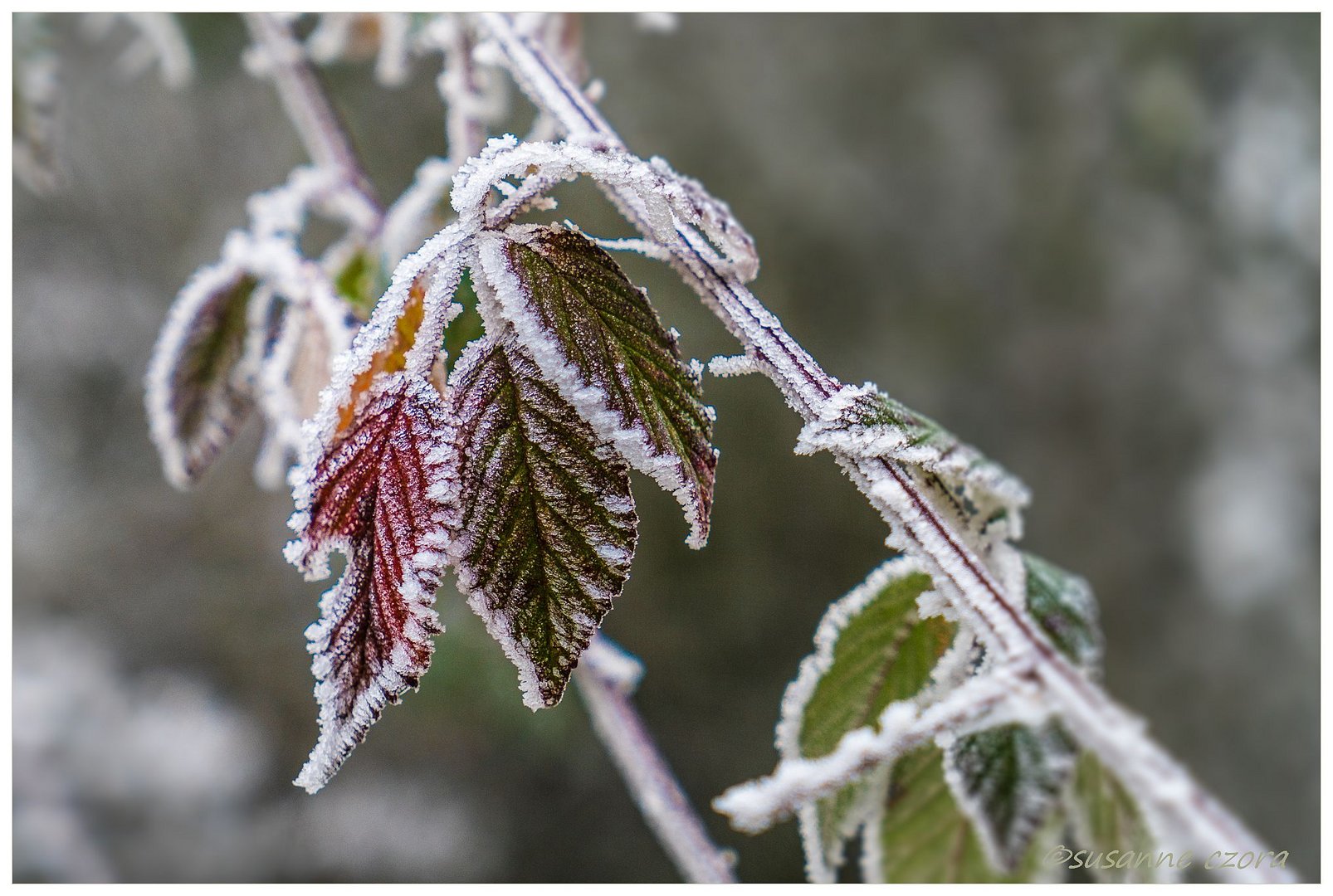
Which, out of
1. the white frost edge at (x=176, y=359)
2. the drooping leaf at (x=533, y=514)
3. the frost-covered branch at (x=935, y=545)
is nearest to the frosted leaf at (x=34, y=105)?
the white frost edge at (x=176, y=359)

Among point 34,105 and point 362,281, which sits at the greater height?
point 34,105

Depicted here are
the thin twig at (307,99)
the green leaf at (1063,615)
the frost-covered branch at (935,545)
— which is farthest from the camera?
the thin twig at (307,99)

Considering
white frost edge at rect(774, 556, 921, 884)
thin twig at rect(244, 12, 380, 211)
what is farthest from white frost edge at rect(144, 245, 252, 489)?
white frost edge at rect(774, 556, 921, 884)

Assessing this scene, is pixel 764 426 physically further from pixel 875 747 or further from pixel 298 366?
pixel 875 747

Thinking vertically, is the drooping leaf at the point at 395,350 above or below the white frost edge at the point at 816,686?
above

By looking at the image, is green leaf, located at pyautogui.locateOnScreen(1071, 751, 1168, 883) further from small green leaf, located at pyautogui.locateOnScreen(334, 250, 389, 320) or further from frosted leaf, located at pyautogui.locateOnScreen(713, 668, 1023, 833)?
small green leaf, located at pyautogui.locateOnScreen(334, 250, 389, 320)

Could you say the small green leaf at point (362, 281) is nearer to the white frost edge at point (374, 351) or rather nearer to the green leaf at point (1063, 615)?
the white frost edge at point (374, 351)

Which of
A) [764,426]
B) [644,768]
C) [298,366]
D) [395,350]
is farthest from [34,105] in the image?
[764,426]
